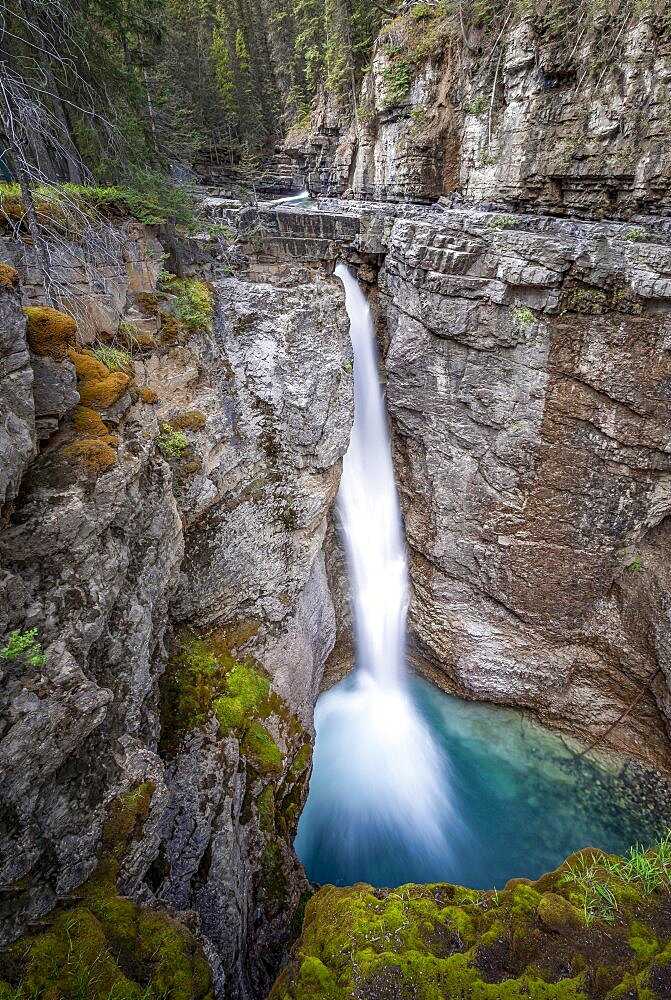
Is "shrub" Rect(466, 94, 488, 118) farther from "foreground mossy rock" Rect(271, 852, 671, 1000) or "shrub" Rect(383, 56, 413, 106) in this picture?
"foreground mossy rock" Rect(271, 852, 671, 1000)

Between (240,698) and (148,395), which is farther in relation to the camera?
(240,698)

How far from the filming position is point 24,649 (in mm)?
4137

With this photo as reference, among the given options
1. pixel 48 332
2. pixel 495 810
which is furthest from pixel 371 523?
pixel 48 332

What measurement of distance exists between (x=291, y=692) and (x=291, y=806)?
203 centimetres

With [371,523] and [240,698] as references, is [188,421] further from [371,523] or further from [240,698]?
[371,523]

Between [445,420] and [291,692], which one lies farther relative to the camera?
[445,420]

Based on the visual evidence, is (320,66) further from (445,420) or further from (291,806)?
(291,806)

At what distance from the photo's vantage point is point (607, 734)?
11258mm

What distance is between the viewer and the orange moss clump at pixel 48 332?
4.84 metres

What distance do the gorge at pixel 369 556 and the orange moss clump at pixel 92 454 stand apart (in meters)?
0.04

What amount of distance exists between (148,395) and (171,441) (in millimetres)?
832

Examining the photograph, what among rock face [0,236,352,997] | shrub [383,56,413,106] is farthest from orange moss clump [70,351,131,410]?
shrub [383,56,413,106]

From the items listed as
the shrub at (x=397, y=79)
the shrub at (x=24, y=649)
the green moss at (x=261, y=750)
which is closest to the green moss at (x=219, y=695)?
the green moss at (x=261, y=750)

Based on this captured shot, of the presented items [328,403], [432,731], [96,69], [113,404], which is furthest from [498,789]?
[96,69]
